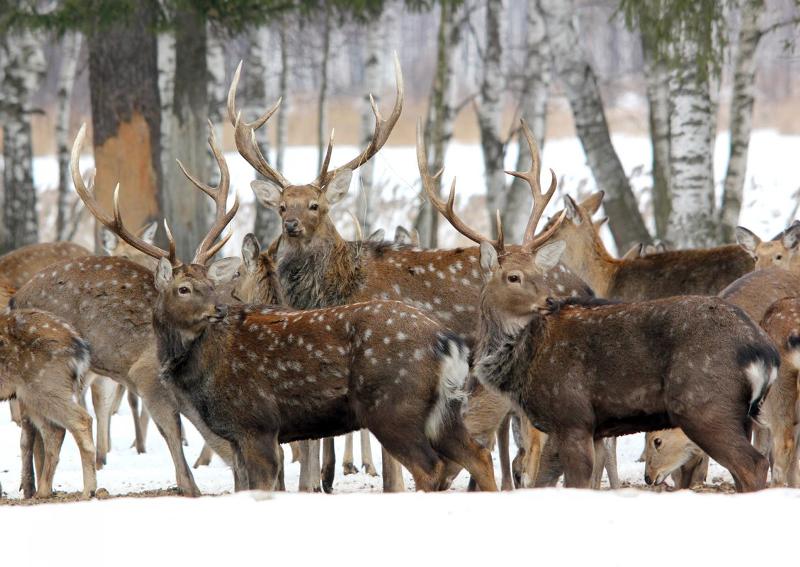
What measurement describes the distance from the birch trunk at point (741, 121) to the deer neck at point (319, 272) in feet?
23.1

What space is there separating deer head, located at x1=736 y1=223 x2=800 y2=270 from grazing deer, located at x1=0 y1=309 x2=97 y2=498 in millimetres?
4978

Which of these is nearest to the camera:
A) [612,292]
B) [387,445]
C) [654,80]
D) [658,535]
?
[658,535]

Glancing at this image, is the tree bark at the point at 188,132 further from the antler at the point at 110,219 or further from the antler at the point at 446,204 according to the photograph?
the antler at the point at 446,204

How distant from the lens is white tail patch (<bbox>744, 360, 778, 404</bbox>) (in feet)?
21.2

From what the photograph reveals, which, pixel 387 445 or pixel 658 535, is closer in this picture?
pixel 658 535

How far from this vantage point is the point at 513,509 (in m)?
4.96

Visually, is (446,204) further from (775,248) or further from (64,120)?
(64,120)

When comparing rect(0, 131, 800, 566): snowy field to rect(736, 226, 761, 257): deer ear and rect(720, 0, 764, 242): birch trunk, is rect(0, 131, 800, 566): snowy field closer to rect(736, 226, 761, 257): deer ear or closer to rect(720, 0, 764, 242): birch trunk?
rect(736, 226, 761, 257): deer ear

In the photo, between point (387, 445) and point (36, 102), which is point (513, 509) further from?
point (36, 102)

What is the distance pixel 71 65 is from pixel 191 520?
65.8ft

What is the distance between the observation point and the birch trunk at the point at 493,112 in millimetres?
18703

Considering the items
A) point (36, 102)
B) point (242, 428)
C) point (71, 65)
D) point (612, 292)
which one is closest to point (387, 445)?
point (242, 428)

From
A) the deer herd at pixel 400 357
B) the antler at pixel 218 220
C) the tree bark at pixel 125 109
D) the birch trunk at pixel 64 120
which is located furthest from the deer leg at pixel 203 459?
the birch trunk at pixel 64 120

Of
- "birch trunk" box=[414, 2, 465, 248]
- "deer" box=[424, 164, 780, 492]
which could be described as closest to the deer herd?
"deer" box=[424, 164, 780, 492]
